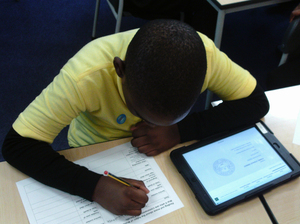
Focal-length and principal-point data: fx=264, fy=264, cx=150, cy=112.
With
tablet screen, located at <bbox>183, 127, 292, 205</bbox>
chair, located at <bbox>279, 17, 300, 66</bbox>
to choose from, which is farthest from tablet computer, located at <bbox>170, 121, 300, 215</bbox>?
chair, located at <bbox>279, 17, 300, 66</bbox>

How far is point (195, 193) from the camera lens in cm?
76

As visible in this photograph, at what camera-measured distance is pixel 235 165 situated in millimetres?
816

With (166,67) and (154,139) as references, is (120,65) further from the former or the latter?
(154,139)

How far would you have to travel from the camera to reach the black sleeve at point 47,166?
0.74 meters

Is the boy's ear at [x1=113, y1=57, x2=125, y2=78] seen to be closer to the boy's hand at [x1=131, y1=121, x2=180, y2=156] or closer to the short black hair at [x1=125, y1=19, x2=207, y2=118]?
the short black hair at [x1=125, y1=19, x2=207, y2=118]

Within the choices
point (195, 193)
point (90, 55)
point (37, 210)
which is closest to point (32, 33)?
point (90, 55)

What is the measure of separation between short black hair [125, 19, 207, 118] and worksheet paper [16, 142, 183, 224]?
27 centimetres

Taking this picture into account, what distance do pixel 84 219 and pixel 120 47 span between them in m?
0.50

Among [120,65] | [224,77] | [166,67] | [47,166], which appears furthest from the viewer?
[224,77]

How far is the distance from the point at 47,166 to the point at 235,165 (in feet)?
1.86

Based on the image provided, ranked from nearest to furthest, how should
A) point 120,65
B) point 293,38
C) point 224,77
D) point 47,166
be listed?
1. point 120,65
2. point 47,166
3. point 224,77
4. point 293,38

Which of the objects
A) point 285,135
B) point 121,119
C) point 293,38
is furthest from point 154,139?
point 293,38

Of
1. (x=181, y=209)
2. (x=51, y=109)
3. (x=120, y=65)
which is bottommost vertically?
(x=181, y=209)

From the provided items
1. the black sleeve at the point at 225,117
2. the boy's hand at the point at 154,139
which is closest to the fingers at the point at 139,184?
the boy's hand at the point at 154,139
